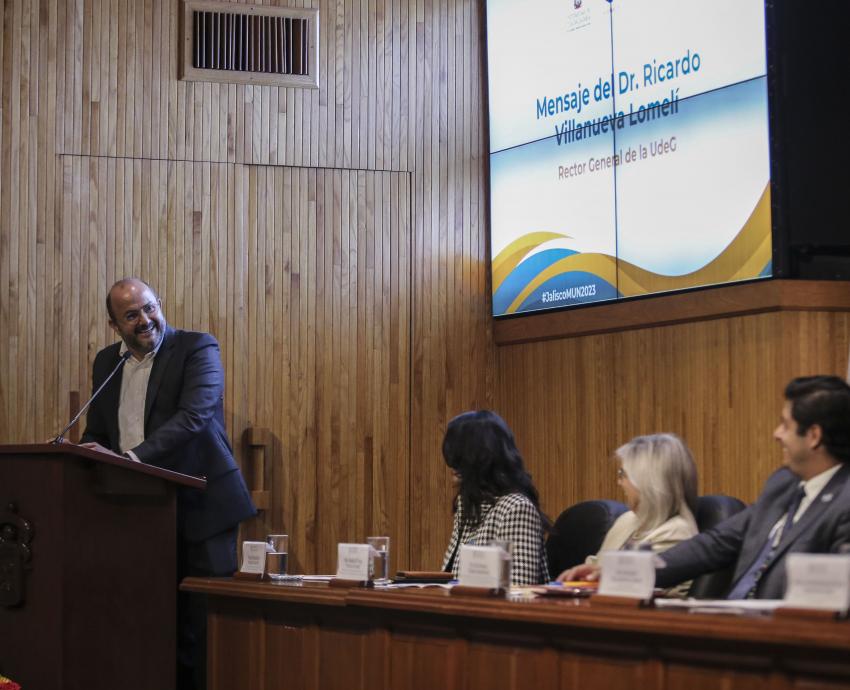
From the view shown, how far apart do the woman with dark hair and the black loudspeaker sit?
140cm

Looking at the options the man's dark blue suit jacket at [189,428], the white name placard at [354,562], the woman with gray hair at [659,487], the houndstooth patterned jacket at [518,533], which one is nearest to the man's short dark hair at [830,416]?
the woman with gray hair at [659,487]

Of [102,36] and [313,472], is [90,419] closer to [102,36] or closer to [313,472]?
[313,472]

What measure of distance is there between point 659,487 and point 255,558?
1112 mm

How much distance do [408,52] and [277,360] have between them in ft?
4.86

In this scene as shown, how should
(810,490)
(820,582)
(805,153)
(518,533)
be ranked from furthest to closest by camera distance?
1. (805,153)
2. (518,533)
3. (810,490)
4. (820,582)

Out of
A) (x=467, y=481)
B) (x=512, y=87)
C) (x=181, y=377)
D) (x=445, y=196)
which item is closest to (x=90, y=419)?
(x=181, y=377)

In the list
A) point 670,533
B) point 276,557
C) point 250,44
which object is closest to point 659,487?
point 670,533

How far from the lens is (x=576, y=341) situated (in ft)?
17.3

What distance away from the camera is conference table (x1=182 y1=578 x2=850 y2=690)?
2039 millimetres

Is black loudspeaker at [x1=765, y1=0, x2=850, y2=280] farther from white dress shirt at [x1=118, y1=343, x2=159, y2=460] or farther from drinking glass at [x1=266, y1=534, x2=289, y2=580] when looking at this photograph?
white dress shirt at [x1=118, y1=343, x2=159, y2=460]

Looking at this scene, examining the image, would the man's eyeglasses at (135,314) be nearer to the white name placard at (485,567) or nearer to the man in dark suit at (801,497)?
the white name placard at (485,567)

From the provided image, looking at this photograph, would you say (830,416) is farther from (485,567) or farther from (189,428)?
(189,428)

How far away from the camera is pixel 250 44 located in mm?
5520

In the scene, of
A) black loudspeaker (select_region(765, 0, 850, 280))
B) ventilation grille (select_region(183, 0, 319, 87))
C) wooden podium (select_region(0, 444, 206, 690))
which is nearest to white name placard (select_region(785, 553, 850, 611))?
wooden podium (select_region(0, 444, 206, 690))
